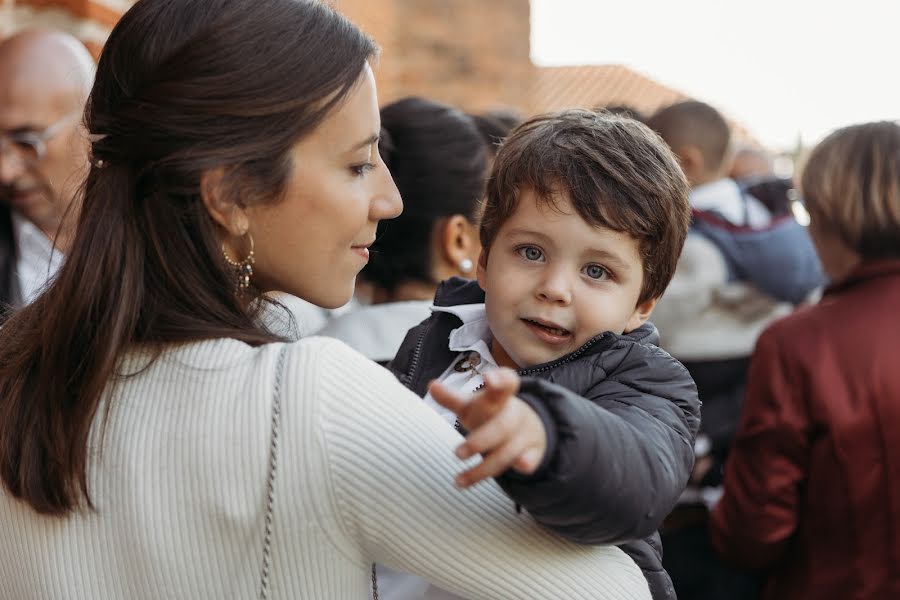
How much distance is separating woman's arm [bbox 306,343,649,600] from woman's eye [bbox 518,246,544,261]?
595 mm

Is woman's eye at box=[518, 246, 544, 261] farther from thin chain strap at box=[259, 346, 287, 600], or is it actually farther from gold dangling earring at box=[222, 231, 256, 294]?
thin chain strap at box=[259, 346, 287, 600]

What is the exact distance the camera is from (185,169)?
1.50 meters

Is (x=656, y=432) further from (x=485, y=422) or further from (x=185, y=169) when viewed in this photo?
(x=185, y=169)

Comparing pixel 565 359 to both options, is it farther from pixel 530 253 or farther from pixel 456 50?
pixel 456 50

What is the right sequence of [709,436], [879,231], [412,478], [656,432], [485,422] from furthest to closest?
[709,436] → [879,231] → [656,432] → [412,478] → [485,422]

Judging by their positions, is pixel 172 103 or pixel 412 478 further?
pixel 172 103

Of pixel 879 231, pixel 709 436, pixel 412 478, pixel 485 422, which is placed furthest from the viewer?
pixel 709 436

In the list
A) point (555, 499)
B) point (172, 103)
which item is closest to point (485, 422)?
point (555, 499)

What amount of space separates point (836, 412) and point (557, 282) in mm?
1176

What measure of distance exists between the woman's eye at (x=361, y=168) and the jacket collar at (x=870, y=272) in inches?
63.2

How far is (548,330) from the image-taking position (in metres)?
1.84

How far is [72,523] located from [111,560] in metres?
0.07

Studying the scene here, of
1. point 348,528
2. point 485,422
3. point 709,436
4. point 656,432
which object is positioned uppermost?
point 485,422

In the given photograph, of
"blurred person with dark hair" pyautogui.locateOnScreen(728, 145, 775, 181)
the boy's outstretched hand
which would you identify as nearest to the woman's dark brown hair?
the boy's outstretched hand
